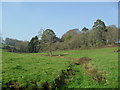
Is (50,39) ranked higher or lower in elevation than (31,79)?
higher

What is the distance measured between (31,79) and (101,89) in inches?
208

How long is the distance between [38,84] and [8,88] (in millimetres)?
2113

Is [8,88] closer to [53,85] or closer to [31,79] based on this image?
[31,79]

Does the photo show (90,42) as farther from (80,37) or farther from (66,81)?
(66,81)

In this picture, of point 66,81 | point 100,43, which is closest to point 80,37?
point 100,43

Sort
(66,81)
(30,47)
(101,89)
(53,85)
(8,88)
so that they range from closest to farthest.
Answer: (8,88)
(101,89)
(53,85)
(66,81)
(30,47)

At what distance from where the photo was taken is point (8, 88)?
30.7ft

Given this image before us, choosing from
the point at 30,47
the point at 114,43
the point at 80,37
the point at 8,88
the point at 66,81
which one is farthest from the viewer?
the point at 30,47

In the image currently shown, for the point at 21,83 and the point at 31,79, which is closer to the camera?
the point at 21,83

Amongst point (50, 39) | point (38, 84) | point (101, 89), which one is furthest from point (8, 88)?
point (50, 39)

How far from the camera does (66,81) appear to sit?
480 inches

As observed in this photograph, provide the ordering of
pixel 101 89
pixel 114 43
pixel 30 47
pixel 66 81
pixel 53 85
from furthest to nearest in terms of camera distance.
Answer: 1. pixel 30 47
2. pixel 114 43
3. pixel 66 81
4. pixel 53 85
5. pixel 101 89

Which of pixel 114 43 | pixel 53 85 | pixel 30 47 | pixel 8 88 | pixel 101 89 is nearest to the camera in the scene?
pixel 8 88

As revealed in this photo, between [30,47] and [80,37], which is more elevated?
[80,37]
